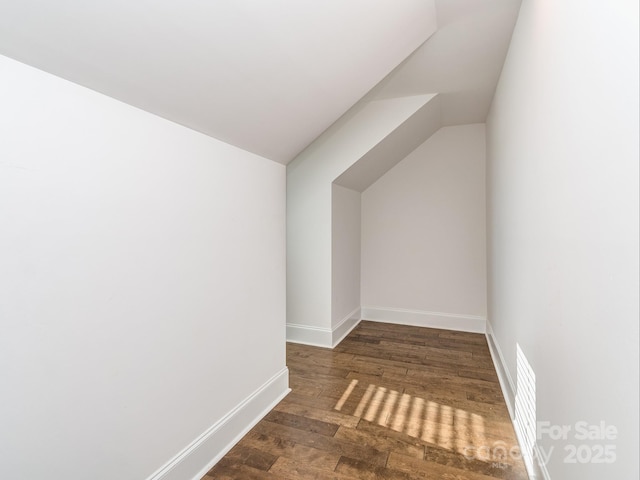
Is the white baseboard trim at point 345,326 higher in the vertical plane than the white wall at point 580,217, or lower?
lower

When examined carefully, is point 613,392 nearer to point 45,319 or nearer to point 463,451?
point 463,451

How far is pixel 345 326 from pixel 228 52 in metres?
2.85

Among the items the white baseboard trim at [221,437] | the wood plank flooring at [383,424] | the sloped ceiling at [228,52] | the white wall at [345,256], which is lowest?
the wood plank flooring at [383,424]

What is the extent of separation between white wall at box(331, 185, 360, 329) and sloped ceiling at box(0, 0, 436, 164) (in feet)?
4.12

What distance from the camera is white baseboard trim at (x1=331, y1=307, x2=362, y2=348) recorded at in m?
3.16

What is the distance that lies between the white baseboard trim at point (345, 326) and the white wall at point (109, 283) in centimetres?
153

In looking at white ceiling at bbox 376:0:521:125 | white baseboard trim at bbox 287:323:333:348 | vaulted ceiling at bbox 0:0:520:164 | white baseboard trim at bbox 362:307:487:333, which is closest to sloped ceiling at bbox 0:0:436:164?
vaulted ceiling at bbox 0:0:520:164

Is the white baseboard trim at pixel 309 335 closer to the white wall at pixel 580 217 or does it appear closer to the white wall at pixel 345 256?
the white wall at pixel 345 256

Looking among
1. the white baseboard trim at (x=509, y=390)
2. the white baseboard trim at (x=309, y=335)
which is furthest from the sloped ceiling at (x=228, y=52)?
the white baseboard trim at (x=509, y=390)

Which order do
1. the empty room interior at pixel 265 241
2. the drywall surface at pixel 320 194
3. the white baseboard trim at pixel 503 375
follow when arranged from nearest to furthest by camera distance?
1. the empty room interior at pixel 265 241
2. the white baseboard trim at pixel 503 375
3. the drywall surface at pixel 320 194

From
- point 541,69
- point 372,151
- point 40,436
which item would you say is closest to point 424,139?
point 372,151

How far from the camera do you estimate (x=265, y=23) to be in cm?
123

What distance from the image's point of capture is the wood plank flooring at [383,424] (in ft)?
5.05

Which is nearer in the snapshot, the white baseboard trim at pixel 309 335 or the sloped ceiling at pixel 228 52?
the sloped ceiling at pixel 228 52
